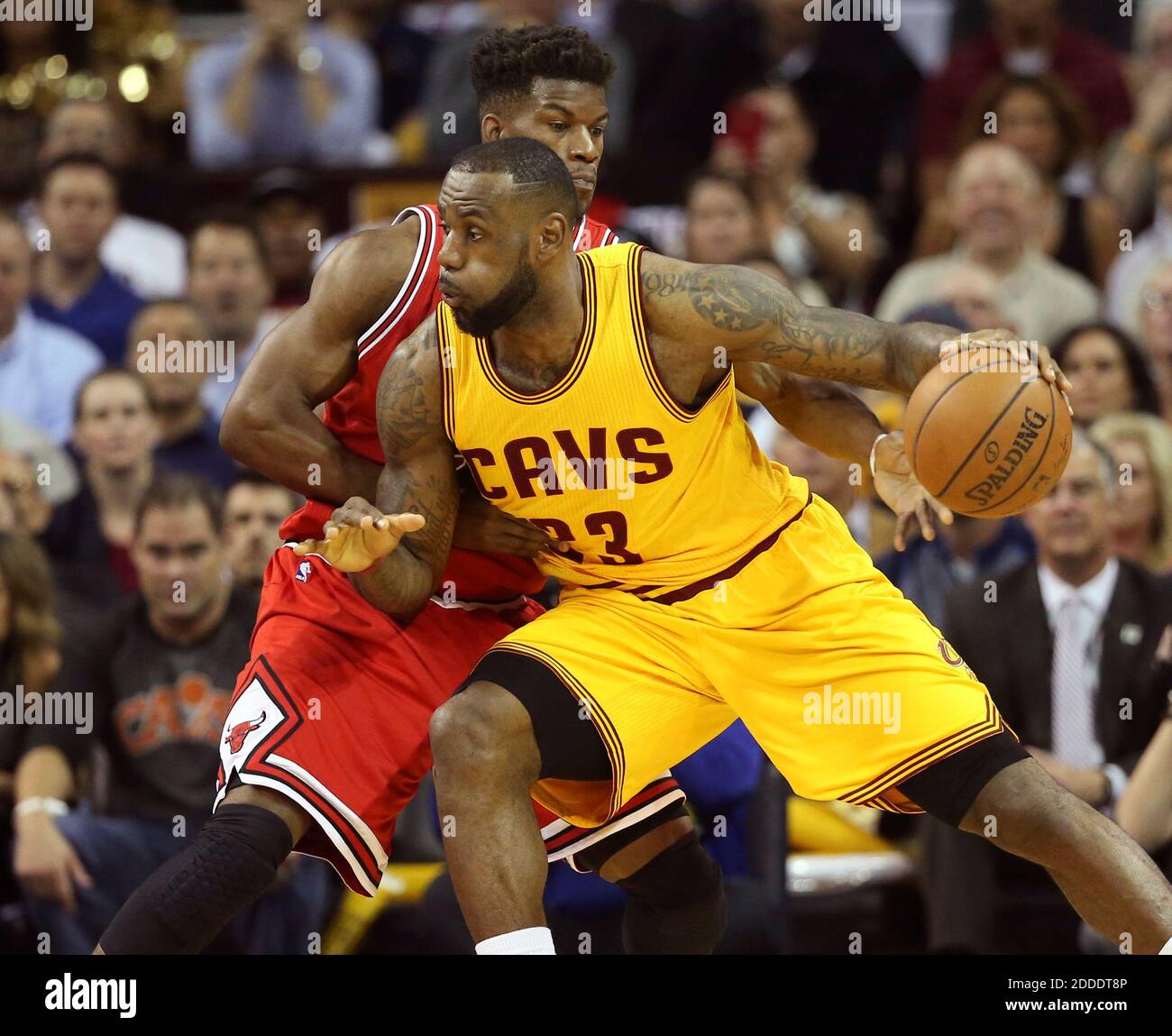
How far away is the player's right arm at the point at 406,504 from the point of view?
3.86 m

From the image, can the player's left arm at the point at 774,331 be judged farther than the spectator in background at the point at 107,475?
No

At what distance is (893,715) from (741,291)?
96 centimetres

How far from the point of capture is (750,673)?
158 inches

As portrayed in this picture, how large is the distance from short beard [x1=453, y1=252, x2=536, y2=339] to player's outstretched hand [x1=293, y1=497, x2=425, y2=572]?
425mm

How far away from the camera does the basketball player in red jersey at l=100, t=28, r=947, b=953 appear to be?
4094 millimetres

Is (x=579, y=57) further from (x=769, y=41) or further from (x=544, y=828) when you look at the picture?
(x=769, y=41)

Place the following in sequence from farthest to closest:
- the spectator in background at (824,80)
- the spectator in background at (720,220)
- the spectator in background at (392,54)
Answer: the spectator in background at (392,54) < the spectator in background at (824,80) < the spectator in background at (720,220)

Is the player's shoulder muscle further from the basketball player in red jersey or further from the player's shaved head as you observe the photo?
the player's shaved head

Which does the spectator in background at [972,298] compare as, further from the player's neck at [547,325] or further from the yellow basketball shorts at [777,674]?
the player's neck at [547,325]

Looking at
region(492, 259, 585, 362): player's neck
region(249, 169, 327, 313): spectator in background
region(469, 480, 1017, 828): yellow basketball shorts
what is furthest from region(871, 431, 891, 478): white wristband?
region(249, 169, 327, 313): spectator in background

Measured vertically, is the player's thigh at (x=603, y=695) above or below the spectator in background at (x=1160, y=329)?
below

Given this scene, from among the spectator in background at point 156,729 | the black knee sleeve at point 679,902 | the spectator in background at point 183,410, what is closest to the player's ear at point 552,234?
the black knee sleeve at point 679,902

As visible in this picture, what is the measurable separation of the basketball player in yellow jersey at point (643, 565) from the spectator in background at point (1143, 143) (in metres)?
4.65
